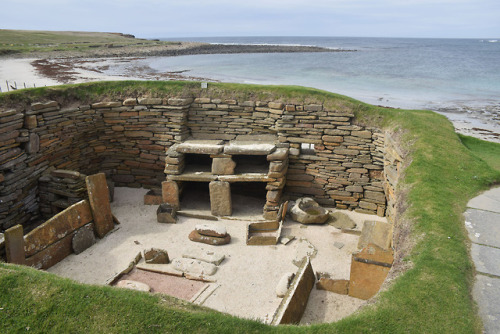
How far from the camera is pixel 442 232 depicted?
5.27m

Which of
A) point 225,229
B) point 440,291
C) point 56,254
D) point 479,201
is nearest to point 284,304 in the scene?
point 440,291

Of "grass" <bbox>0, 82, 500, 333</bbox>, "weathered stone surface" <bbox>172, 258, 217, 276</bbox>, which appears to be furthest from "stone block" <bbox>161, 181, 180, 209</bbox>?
"grass" <bbox>0, 82, 500, 333</bbox>

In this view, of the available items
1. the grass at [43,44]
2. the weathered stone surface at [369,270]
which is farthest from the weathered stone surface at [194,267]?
the grass at [43,44]

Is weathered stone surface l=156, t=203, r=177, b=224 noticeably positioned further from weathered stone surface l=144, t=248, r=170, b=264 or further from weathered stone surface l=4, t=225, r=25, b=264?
weathered stone surface l=4, t=225, r=25, b=264

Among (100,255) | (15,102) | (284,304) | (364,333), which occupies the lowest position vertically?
(100,255)

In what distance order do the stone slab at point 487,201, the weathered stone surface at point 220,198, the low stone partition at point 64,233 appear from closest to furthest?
the stone slab at point 487,201, the low stone partition at point 64,233, the weathered stone surface at point 220,198

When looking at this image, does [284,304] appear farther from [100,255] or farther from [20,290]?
[100,255]

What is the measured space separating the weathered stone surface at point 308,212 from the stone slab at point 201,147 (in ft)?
8.60

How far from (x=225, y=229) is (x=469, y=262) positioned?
204 inches

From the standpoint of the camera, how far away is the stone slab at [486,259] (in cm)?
453

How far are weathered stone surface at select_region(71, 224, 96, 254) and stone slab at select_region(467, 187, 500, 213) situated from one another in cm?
781

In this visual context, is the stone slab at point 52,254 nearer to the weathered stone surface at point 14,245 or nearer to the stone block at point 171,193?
the weathered stone surface at point 14,245

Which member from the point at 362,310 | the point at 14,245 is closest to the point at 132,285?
the point at 14,245

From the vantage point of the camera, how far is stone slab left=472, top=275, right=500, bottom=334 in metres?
3.73
